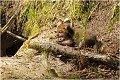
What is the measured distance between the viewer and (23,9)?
755cm

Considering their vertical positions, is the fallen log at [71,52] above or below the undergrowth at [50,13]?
below

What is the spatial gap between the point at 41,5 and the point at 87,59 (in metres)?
3.09

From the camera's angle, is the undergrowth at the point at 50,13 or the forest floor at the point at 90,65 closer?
the forest floor at the point at 90,65

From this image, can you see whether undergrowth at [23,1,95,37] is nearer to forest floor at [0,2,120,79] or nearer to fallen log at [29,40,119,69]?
forest floor at [0,2,120,79]

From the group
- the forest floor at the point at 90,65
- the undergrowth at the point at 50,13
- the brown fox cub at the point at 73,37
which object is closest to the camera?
the forest floor at the point at 90,65

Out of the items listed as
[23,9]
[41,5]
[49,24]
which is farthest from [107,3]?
[23,9]

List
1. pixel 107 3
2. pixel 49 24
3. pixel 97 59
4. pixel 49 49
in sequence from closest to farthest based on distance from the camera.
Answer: pixel 97 59
pixel 49 49
pixel 107 3
pixel 49 24

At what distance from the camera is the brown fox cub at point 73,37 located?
16.6ft

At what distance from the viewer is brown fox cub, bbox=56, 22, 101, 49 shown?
505 centimetres


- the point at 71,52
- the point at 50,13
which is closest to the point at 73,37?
the point at 71,52

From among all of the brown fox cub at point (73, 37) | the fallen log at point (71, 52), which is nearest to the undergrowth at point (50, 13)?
the brown fox cub at point (73, 37)

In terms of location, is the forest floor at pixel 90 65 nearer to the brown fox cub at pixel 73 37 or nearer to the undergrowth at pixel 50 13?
the brown fox cub at pixel 73 37

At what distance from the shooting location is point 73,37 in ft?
17.1

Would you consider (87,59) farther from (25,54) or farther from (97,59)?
(25,54)
